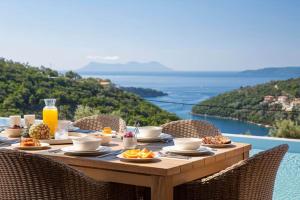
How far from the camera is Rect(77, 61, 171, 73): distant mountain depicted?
14.1 meters

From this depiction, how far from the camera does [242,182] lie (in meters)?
2.78

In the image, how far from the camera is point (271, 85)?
31.1 ft

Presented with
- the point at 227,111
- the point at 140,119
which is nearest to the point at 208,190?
the point at 227,111

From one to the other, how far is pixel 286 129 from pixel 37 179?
5634 millimetres

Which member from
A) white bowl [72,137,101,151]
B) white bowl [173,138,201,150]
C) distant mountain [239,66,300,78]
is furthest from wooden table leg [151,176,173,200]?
distant mountain [239,66,300,78]

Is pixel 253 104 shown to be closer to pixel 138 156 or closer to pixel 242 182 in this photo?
pixel 242 182

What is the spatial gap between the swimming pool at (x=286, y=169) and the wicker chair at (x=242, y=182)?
2.10 metres

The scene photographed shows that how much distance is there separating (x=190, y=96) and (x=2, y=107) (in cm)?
355

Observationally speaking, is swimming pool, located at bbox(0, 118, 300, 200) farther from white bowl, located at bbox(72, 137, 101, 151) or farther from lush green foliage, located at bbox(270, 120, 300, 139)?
white bowl, located at bbox(72, 137, 101, 151)

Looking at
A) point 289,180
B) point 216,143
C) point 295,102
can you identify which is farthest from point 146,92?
point 216,143

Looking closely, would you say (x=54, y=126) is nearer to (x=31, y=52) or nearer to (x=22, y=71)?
(x=22, y=71)

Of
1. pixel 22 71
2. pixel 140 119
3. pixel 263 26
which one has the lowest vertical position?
pixel 140 119

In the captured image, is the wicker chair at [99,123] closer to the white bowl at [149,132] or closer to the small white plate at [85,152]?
the white bowl at [149,132]

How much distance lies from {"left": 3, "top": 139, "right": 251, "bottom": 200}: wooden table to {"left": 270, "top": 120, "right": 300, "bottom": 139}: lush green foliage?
475 centimetres
